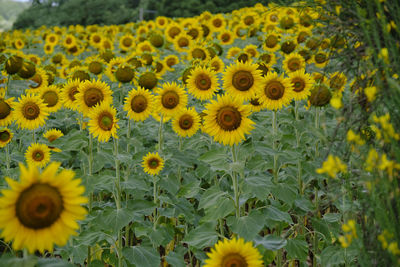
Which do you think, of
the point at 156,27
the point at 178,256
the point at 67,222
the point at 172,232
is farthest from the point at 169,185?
the point at 156,27

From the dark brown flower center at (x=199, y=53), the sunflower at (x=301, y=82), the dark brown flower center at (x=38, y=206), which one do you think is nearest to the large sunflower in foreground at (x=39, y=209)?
the dark brown flower center at (x=38, y=206)

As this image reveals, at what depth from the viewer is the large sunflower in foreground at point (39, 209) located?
1.47 metres

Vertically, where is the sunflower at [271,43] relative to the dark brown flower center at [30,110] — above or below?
above

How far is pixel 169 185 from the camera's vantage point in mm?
3314

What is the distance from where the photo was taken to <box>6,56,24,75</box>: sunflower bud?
377 cm

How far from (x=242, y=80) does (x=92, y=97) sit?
117 centimetres

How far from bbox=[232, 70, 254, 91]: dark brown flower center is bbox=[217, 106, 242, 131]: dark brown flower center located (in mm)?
437

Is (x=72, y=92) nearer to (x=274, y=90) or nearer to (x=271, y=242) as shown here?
(x=274, y=90)

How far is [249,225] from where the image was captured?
2414mm

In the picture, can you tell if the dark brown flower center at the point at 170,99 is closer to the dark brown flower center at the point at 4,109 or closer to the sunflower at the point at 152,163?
the sunflower at the point at 152,163

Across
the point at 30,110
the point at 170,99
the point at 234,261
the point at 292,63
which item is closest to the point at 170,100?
the point at 170,99

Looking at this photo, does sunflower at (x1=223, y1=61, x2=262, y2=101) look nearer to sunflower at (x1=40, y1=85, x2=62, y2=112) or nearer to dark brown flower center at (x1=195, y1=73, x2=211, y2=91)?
dark brown flower center at (x1=195, y1=73, x2=211, y2=91)

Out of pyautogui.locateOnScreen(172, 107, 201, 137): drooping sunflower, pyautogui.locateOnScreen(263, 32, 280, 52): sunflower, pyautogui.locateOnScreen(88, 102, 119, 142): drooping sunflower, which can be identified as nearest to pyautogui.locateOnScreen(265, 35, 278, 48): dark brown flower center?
pyautogui.locateOnScreen(263, 32, 280, 52): sunflower

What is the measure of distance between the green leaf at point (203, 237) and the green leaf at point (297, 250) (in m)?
0.60
